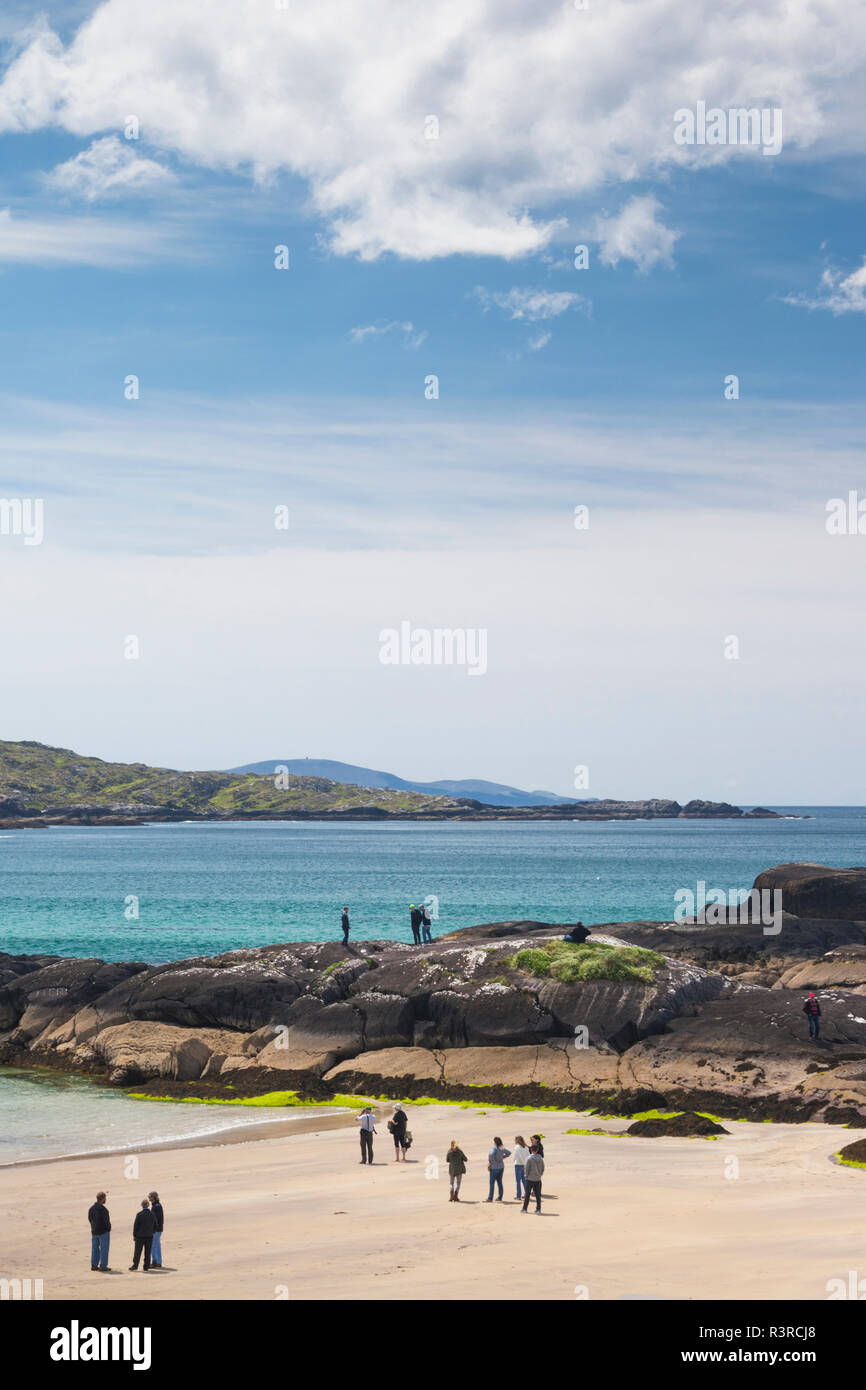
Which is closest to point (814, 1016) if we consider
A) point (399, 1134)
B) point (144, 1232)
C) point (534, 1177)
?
point (399, 1134)

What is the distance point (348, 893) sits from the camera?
109625 millimetres

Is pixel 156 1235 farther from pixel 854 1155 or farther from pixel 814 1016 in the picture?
pixel 814 1016

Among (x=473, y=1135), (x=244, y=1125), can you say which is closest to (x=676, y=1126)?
(x=473, y=1135)

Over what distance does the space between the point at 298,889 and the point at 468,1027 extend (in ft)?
252

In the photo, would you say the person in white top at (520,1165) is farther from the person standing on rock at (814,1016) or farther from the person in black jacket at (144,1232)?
the person standing on rock at (814,1016)

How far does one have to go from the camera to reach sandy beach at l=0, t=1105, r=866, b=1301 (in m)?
18.0

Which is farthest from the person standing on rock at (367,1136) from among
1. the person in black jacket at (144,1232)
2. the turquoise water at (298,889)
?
the turquoise water at (298,889)

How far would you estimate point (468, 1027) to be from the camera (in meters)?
37.9

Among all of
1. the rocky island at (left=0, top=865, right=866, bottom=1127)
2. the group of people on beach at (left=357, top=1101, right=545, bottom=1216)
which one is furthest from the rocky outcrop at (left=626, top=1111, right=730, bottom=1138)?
the group of people on beach at (left=357, top=1101, right=545, bottom=1216)
